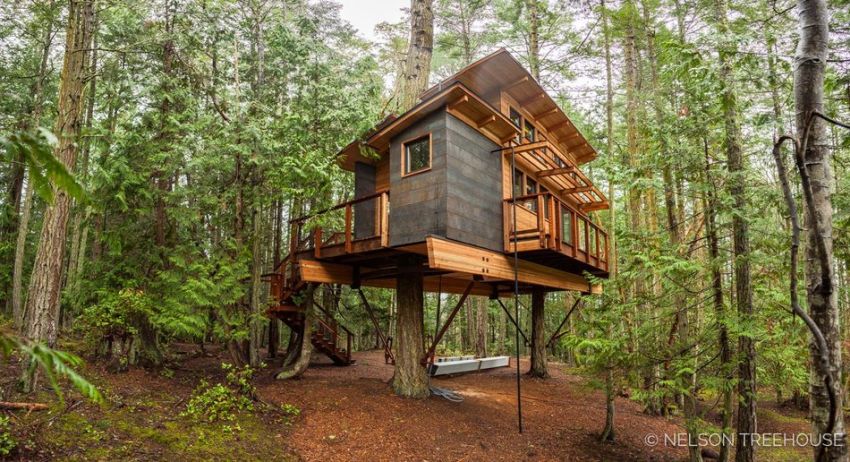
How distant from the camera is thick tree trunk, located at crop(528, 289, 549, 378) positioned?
15.6 m

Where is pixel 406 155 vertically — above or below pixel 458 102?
below

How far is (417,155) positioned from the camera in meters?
9.42

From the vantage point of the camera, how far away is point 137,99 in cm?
934

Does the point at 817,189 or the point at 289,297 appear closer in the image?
the point at 817,189

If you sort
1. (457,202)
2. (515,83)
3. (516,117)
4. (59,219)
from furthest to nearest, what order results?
(516,117), (515,83), (457,202), (59,219)

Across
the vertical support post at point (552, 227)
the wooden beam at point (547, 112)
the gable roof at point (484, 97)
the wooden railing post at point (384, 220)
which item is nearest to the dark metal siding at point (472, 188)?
the gable roof at point (484, 97)

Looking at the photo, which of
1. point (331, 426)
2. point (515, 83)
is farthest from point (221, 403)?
point (515, 83)

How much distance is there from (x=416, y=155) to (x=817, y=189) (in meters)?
7.37

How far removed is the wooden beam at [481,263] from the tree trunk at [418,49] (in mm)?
4612

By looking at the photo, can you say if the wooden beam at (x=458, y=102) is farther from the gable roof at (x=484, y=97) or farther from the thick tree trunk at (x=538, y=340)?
the thick tree trunk at (x=538, y=340)

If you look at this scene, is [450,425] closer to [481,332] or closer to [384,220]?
[384,220]

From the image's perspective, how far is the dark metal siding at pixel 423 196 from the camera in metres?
8.53

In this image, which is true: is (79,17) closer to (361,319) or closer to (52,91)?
(52,91)

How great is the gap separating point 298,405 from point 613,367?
606 cm
